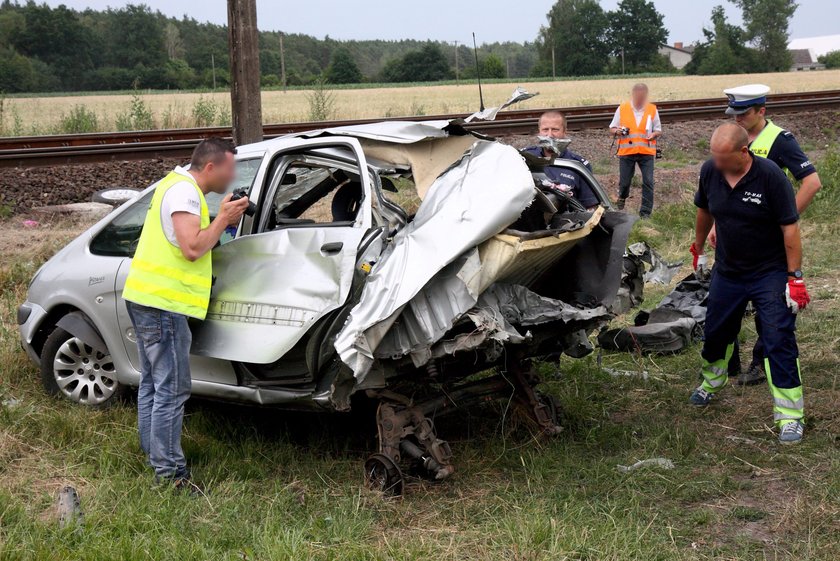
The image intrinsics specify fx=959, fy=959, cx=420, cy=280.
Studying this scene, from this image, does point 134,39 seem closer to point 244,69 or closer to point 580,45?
point 580,45

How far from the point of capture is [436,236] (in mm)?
4875

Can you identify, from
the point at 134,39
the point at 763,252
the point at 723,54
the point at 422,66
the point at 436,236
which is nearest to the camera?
the point at 436,236

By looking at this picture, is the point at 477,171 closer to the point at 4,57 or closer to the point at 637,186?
the point at 637,186

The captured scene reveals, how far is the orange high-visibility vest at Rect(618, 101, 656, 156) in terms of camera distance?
12.7 metres

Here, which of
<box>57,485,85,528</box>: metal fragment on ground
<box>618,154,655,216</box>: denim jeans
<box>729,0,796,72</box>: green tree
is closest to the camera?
<box>57,485,85,528</box>: metal fragment on ground

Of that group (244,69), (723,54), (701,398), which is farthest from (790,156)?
(723,54)

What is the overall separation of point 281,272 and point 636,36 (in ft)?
277

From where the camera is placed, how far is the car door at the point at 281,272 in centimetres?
500

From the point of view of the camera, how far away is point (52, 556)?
4.21 metres

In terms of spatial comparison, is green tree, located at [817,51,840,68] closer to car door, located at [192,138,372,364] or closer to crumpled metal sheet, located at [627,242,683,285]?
crumpled metal sheet, located at [627,242,683,285]

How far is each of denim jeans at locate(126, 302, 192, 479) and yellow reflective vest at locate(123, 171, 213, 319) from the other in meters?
0.06

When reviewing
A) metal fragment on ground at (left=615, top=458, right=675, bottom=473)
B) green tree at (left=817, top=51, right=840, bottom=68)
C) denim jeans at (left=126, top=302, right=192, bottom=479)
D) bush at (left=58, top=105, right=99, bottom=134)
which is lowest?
metal fragment on ground at (left=615, top=458, right=675, bottom=473)

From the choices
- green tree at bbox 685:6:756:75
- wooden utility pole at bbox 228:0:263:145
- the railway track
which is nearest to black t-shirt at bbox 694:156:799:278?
wooden utility pole at bbox 228:0:263:145

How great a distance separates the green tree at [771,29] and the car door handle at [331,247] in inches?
3484
